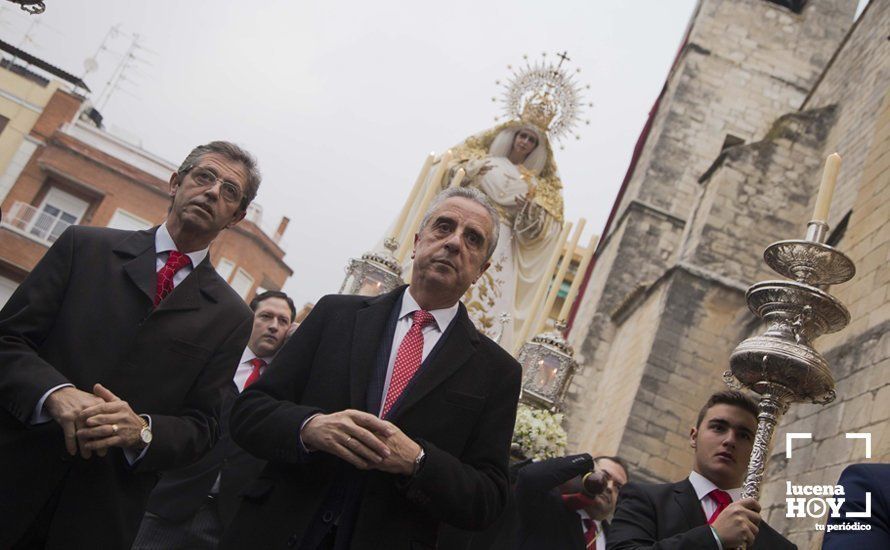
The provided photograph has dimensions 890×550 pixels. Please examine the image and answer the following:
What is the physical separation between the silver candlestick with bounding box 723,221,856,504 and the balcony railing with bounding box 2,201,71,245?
27083 mm

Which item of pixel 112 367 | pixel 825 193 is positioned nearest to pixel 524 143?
pixel 825 193

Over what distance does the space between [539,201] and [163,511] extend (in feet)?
13.5

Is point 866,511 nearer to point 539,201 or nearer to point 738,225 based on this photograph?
point 539,201

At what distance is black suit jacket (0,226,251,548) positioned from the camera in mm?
2496

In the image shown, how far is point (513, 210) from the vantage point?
705 centimetres

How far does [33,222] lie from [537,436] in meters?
26.0

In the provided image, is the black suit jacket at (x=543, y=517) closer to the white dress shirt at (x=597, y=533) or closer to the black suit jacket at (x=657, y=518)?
the white dress shirt at (x=597, y=533)

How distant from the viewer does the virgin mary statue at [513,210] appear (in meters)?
6.84

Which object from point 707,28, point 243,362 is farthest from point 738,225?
point 243,362

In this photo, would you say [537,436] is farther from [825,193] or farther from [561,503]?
[825,193]

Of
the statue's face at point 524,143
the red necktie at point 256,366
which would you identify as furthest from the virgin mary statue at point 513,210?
the red necktie at point 256,366

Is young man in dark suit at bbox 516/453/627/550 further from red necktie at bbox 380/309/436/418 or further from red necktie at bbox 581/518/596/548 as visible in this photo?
red necktie at bbox 380/309/436/418

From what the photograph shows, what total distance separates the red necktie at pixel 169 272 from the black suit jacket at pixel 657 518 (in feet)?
6.14

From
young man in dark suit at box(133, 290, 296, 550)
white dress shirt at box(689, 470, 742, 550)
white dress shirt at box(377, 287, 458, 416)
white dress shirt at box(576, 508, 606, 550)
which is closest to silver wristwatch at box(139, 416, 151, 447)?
white dress shirt at box(377, 287, 458, 416)
